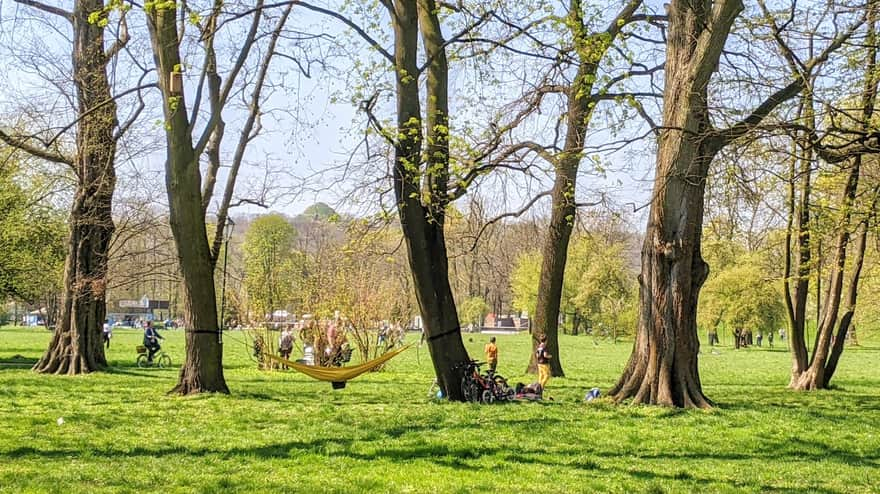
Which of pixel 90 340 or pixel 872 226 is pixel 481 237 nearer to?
pixel 872 226

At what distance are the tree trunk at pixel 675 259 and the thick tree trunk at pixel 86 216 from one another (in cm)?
1301

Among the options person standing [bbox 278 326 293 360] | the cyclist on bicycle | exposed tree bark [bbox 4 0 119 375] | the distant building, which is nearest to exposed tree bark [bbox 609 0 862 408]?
exposed tree bark [bbox 4 0 119 375]

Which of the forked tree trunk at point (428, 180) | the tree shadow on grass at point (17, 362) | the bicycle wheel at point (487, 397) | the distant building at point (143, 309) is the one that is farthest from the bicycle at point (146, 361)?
the distant building at point (143, 309)

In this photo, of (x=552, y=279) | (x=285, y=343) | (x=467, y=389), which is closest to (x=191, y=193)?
(x=467, y=389)

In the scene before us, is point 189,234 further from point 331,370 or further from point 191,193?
point 331,370

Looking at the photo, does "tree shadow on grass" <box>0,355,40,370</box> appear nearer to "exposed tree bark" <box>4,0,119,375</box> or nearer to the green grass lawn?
"exposed tree bark" <box>4,0,119,375</box>

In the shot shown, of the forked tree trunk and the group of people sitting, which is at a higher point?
the forked tree trunk

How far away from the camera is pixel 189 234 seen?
1342 centimetres

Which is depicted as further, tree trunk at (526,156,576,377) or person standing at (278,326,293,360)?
person standing at (278,326,293,360)

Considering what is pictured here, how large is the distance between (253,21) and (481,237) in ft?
20.6

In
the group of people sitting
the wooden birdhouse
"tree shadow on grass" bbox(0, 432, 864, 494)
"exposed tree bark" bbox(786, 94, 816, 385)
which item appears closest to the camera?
"tree shadow on grass" bbox(0, 432, 864, 494)

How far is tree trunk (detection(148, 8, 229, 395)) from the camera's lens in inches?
515

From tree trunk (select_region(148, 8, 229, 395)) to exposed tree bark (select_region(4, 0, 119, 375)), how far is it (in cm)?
654

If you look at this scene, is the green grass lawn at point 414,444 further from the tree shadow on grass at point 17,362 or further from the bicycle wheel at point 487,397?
the tree shadow on grass at point 17,362
